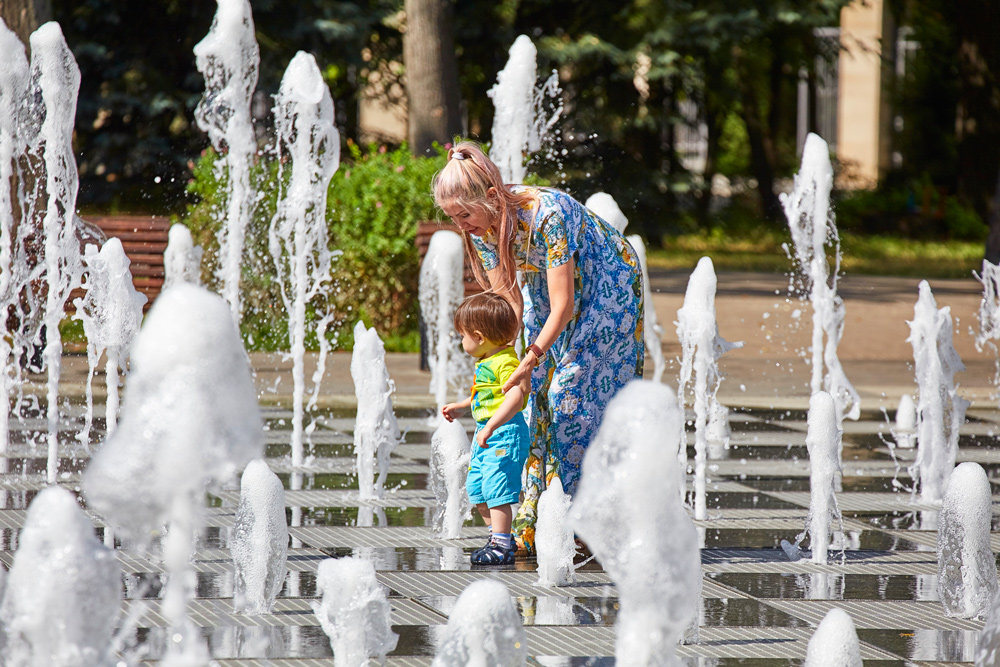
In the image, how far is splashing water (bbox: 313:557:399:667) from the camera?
10.8 ft

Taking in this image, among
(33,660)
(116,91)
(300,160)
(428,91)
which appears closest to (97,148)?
(116,91)

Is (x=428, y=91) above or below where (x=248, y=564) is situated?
above

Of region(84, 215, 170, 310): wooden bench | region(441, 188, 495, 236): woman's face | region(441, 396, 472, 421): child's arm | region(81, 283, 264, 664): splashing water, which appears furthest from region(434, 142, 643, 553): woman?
region(84, 215, 170, 310): wooden bench

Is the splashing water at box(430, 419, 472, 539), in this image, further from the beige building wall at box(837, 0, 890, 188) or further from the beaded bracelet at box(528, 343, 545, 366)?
the beige building wall at box(837, 0, 890, 188)

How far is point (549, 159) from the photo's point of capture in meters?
18.3

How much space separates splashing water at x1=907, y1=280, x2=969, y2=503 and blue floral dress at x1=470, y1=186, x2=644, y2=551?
219cm

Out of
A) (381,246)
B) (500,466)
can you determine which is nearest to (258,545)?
(500,466)

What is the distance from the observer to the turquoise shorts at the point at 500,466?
4.71m

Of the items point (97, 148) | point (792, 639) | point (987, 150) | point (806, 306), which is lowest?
point (792, 639)

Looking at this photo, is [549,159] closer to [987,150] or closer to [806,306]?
[806,306]

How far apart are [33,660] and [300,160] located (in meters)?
5.90

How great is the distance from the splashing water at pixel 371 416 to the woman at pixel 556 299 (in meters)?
1.23

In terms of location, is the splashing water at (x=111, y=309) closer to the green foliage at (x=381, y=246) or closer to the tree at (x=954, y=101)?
the green foliage at (x=381, y=246)

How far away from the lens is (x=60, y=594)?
271cm
